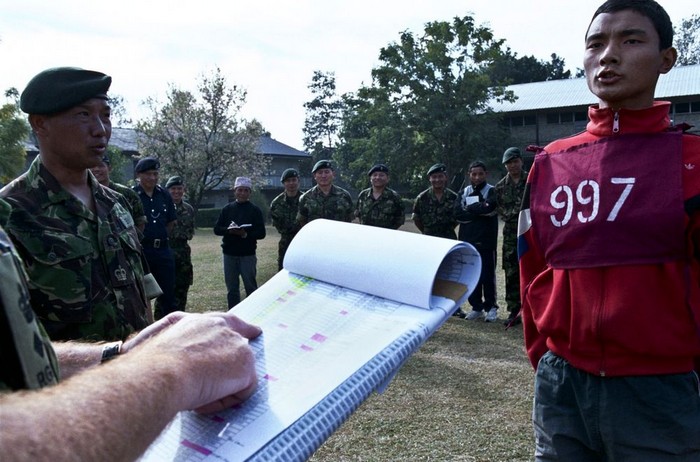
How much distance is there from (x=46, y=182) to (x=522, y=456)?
2.82 metres

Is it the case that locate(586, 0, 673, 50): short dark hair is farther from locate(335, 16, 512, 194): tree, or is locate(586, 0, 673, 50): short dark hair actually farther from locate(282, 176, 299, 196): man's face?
locate(335, 16, 512, 194): tree

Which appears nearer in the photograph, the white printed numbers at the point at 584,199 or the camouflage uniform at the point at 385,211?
the white printed numbers at the point at 584,199

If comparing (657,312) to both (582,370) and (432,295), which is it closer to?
(582,370)

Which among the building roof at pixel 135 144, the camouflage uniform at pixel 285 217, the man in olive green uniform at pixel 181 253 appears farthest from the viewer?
the building roof at pixel 135 144

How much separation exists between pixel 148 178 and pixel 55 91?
5.00 m

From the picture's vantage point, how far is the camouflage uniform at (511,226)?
7355 millimetres

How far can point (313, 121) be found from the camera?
7062cm

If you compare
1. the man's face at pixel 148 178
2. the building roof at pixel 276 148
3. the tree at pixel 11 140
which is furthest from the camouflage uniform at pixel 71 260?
the building roof at pixel 276 148

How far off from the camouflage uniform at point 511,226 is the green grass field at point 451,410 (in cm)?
84

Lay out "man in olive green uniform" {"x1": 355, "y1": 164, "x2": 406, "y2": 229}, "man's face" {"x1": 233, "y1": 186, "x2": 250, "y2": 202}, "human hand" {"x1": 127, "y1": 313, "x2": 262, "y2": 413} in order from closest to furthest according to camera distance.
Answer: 1. "human hand" {"x1": 127, "y1": 313, "x2": 262, "y2": 413}
2. "man in olive green uniform" {"x1": 355, "y1": 164, "x2": 406, "y2": 229}
3. "man's face" {"x1": 233, "y1": 186, "x2": 250, "y2": 202}

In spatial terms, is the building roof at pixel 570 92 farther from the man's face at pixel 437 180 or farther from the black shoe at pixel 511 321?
the black shoe at pixel 511 321

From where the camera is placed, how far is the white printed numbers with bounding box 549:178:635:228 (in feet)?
5.80

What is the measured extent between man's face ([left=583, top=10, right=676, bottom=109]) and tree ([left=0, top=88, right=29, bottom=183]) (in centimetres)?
2625

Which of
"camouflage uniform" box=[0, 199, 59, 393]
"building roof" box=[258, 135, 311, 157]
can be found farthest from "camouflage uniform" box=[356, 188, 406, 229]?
"building roof" box=[258, 135, 311, 157]
